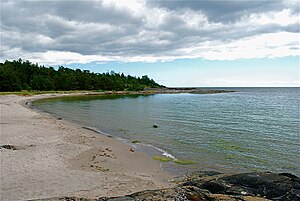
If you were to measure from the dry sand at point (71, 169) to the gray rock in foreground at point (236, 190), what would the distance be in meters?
2.94

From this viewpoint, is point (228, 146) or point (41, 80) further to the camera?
point (41, 80)

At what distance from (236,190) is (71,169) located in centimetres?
781

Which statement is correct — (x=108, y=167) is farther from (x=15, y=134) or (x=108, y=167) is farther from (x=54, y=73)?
(x=54, y=73)

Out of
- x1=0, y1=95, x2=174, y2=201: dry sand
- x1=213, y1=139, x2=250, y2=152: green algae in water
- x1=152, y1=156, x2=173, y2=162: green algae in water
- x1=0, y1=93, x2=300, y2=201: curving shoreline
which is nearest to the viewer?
x1=0, y1=93, x2=300, y2=201: curving shoreline

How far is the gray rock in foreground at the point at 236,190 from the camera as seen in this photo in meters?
6.36

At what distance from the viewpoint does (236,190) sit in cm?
765

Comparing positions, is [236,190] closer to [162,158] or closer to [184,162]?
[184,162]

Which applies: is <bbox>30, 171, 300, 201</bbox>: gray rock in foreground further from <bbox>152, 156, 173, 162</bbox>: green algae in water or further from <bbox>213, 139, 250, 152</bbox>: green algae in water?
<bbox>213, 139, 250, 152</bbox>: green algae in water

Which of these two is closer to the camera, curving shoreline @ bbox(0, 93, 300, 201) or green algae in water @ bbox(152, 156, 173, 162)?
curving shoreline @ bbox(0, 93, 300, 201)

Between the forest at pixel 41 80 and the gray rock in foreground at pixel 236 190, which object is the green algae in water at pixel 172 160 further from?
the forest at pixel 41 80

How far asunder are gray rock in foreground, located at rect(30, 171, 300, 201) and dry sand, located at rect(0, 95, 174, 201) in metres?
2.94

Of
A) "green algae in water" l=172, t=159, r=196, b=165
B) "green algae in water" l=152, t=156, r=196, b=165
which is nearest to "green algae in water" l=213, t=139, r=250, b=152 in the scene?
"green algae in water" l=172, t=159, r=196, b=165

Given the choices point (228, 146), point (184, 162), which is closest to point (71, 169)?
point (184, 162)

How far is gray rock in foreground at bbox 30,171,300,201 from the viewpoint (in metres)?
6.36
